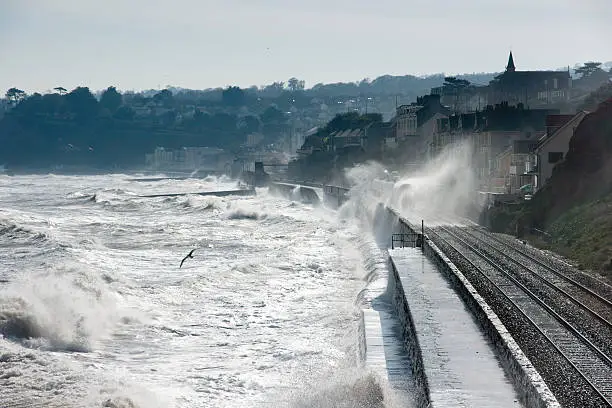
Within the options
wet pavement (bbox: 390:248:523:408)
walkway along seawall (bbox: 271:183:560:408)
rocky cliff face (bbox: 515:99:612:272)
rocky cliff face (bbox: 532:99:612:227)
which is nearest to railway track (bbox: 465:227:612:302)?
rocky cliff face (bbox: 515:99:612:272)

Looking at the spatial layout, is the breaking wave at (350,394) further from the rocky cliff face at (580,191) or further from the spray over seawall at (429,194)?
the spray over seawall at (429,194)

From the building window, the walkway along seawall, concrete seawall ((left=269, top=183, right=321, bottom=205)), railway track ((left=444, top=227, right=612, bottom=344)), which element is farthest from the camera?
concrete seawall ((left=269, top=183, right=321, bottom=205))

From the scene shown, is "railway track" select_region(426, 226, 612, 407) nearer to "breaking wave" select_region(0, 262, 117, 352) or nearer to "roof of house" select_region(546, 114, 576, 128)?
"breaking wave" select_region(0, 262, 117, 352)

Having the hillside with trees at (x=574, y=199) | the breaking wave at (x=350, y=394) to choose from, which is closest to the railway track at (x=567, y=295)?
the hillside with trees at (x=574, y=199)

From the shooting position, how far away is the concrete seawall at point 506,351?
1362cm

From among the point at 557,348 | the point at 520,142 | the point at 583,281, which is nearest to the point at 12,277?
the point at 583,281

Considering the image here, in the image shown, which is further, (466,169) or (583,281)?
(466,169)

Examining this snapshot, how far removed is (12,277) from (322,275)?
1285cm

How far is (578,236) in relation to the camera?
3575cm

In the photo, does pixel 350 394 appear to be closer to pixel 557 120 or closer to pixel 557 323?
pixel 557 323

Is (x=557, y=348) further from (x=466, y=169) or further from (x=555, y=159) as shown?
(x=466, y=169)

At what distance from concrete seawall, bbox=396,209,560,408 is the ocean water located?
95.7 inches

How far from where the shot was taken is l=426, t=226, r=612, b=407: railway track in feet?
52.1

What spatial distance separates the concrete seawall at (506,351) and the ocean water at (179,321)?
2431 millimetres
